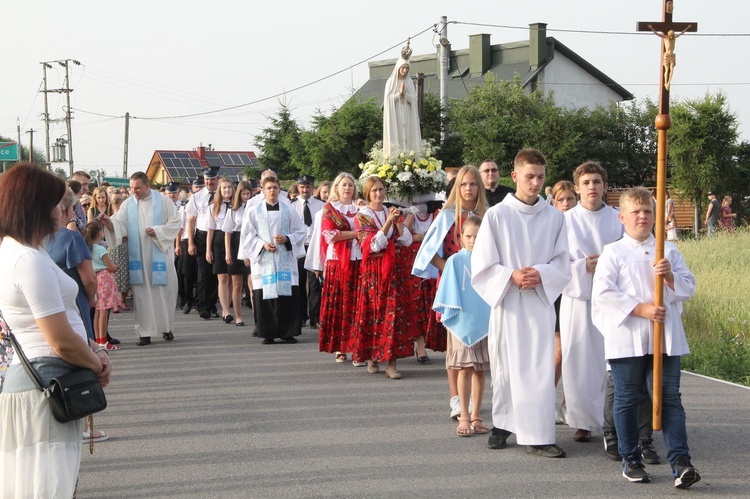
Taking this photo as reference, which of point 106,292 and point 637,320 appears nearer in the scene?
point 637,320

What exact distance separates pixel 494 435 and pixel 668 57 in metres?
2.81

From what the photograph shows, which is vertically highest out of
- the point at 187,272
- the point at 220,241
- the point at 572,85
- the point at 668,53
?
the point at 572,85

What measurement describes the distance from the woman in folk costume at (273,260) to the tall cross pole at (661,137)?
751 cm

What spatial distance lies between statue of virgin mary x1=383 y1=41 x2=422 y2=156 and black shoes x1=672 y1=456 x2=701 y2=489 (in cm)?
751

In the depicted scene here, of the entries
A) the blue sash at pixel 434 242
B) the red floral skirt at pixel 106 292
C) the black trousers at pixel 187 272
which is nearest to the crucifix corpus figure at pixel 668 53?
the blue sash at pixel 434 242

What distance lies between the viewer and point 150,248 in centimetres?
1377

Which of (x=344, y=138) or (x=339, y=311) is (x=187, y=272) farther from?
(x=344, y=138)

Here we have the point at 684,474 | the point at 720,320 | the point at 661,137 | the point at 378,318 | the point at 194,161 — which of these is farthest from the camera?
the point at 194,161

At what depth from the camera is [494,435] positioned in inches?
289

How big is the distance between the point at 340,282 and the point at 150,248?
3539 millimetres

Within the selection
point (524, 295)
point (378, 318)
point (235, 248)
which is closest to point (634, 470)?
point (524, 295)

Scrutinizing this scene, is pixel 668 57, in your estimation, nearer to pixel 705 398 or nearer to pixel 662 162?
pixel 662 162

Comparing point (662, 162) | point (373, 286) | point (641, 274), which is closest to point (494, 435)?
point (641, 274)

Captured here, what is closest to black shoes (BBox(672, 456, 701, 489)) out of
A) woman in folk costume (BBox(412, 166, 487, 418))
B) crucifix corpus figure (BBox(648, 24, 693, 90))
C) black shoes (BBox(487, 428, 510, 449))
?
black shoes (BBox(487, 428, 510, 449))
